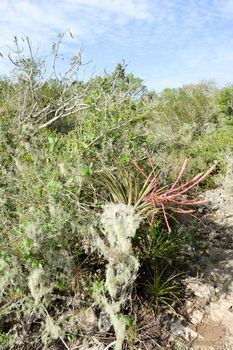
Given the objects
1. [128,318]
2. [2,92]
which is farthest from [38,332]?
[2,92]

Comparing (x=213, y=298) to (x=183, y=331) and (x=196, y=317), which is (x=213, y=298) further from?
(x=183, y=331)

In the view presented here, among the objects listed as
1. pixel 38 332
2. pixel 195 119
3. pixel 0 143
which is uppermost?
pixel 195 119

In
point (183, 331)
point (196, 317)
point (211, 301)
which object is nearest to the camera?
point (183, 331)

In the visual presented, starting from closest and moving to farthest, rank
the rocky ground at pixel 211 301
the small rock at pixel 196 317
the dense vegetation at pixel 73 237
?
the dense vegetation at pixel 73 237
the rocky ground at pixel 211 301
the small rock at pixel 196 317

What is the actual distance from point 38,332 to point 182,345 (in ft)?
4.02

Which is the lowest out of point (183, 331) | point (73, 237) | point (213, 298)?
point (183, 331)

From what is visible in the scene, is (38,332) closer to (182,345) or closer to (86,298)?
(86,298)

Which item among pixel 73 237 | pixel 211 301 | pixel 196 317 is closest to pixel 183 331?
pixel 196 317

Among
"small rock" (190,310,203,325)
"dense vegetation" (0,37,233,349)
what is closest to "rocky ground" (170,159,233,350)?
"small rock" (190,310,203,325)

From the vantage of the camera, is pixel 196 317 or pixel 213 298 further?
pixel 213 298

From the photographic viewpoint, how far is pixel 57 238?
2.91 m

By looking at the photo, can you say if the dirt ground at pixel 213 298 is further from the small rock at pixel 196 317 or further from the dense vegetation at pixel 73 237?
the dense vegetation at pixel 73 237

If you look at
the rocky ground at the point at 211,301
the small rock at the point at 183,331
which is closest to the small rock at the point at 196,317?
the rocky ground at the point at 211,301

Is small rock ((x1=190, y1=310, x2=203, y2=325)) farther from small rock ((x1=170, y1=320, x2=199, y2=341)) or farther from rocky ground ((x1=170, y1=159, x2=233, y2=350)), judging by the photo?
small rock ((x1=170, y1=320, x2=199, y2=341))
